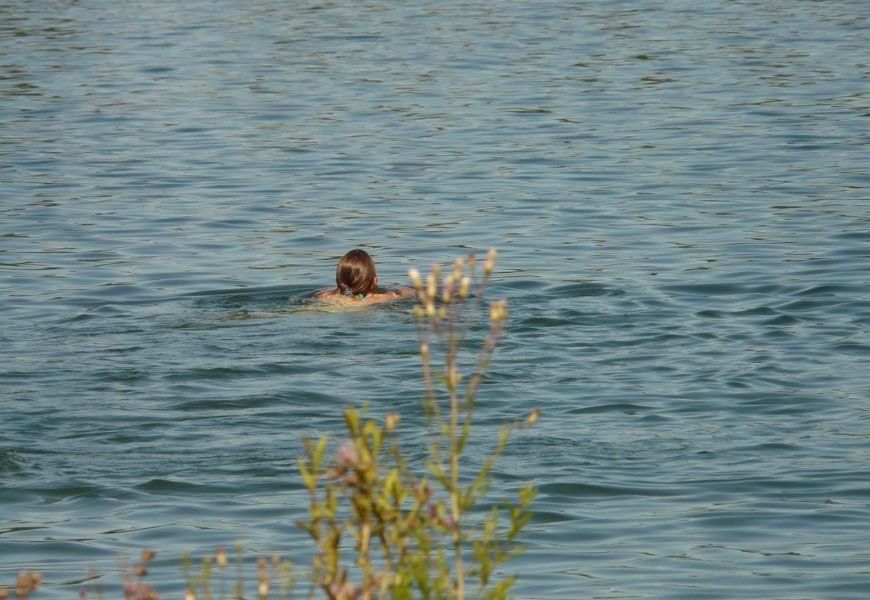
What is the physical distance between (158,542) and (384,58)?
20.5 m

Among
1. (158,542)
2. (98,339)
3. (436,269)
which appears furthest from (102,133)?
(436,269)

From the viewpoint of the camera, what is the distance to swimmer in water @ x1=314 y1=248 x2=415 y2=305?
12.4 m

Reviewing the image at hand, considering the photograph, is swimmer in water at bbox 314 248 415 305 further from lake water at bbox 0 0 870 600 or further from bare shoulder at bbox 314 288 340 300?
lake water at bbox 0 0 870 600

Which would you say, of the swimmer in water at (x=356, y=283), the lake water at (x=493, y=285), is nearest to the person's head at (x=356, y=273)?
the swimmer in water at (x=356, y=283)

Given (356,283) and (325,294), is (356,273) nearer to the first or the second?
(356,283)

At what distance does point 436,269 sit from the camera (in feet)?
14.1

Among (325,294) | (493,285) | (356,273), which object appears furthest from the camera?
(493,285)

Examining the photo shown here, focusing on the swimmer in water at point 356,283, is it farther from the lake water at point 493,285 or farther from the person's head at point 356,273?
the lake water at point 493,285

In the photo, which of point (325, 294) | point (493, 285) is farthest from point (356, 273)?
point (493, 285)

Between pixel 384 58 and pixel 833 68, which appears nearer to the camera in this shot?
pixel 833 68

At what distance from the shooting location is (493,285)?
13.7 meters

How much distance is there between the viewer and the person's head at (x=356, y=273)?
1237cm

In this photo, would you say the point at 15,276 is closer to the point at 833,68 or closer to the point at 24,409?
the point at 24,409

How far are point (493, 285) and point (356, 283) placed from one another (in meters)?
1.64
